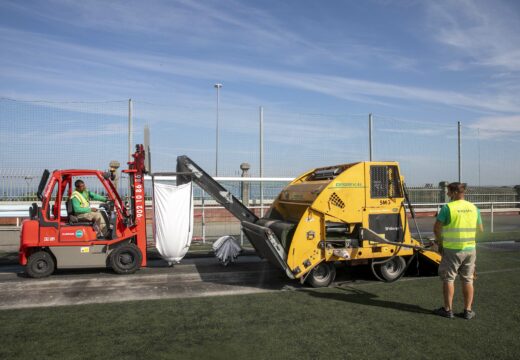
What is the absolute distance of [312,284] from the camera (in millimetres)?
6879

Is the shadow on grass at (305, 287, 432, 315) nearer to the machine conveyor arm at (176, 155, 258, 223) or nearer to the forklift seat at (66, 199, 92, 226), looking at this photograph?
the machine conveyor arm at (176, 155, 258, 223)

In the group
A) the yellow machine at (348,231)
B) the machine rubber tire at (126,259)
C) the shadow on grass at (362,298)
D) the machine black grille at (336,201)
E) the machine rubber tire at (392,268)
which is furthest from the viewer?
the machine rubber tire at (126,259)

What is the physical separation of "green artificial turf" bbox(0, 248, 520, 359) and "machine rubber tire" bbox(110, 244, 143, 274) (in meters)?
2.00

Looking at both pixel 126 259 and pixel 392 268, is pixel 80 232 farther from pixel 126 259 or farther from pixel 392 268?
pixel 392 268

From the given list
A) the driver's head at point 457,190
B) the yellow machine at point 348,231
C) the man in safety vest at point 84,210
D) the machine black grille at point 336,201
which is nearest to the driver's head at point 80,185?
the man in safety vest at point 84,210

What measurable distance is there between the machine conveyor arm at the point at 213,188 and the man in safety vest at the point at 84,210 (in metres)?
1.77

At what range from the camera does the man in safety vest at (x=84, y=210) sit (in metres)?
7.86

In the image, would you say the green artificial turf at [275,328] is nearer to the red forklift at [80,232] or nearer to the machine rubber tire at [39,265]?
the red forklift at [80,232]

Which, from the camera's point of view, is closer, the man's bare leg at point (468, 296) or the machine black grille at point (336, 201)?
the man's bare leg at point (468, 296)

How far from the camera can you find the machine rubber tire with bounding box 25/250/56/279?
24.3 ft

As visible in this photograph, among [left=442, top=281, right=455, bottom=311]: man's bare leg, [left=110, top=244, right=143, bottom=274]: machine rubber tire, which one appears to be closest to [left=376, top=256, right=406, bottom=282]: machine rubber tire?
[left=442, top=281, right=455, bottom=311]: man's bare leg

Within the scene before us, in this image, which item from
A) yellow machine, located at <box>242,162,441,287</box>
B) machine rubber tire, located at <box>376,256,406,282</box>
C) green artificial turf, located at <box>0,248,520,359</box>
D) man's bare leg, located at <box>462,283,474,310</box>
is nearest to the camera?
green artificial turf, located at <box>0,248,520,359</box>

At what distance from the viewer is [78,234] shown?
7680 millimetres

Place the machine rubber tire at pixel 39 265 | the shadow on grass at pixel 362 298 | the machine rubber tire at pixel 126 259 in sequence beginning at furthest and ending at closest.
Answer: the machine rubber tire at pixel 126 259 < the machine rubber tire at pixel 39 265 < the shadow on grass at pixel 362 298
